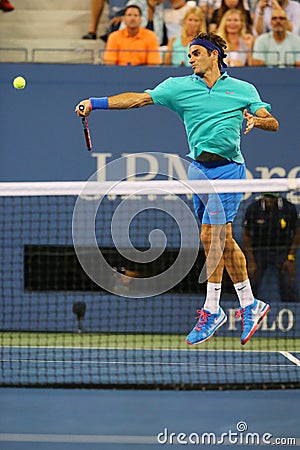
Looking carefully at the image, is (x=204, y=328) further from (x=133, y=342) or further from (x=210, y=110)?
(x=133, y=342)

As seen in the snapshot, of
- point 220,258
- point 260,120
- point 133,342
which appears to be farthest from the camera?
point 133,342

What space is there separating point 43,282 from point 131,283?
121 cm

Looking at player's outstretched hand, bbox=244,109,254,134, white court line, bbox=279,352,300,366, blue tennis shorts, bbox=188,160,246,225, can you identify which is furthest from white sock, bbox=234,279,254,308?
white court line, bbox=279,352,300,366

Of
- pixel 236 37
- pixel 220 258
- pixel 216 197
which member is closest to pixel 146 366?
pixel 220 258

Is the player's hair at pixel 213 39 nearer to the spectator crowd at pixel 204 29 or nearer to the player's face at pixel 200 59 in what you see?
the player's face at pixel 200 59

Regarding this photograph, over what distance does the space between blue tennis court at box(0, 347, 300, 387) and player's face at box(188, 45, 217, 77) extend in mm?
A: 2905

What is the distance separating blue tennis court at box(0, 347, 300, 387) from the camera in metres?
8.69

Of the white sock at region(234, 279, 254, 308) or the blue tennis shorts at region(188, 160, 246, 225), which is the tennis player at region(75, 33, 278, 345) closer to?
the blue tennis shorts at region(188, 160, 246, 225)

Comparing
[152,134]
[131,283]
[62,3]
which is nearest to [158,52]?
[152,134]

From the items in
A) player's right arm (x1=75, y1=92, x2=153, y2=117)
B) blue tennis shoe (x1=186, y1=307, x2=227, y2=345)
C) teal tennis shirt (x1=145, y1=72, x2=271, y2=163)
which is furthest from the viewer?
blue tennis shoe (x1=186, y1=307, x2=227, y2=345)

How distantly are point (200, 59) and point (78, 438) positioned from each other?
2.95m

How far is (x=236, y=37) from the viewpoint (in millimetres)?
12484

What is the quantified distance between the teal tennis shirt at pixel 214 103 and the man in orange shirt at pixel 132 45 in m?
5.84

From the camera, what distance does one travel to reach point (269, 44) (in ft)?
40.7
